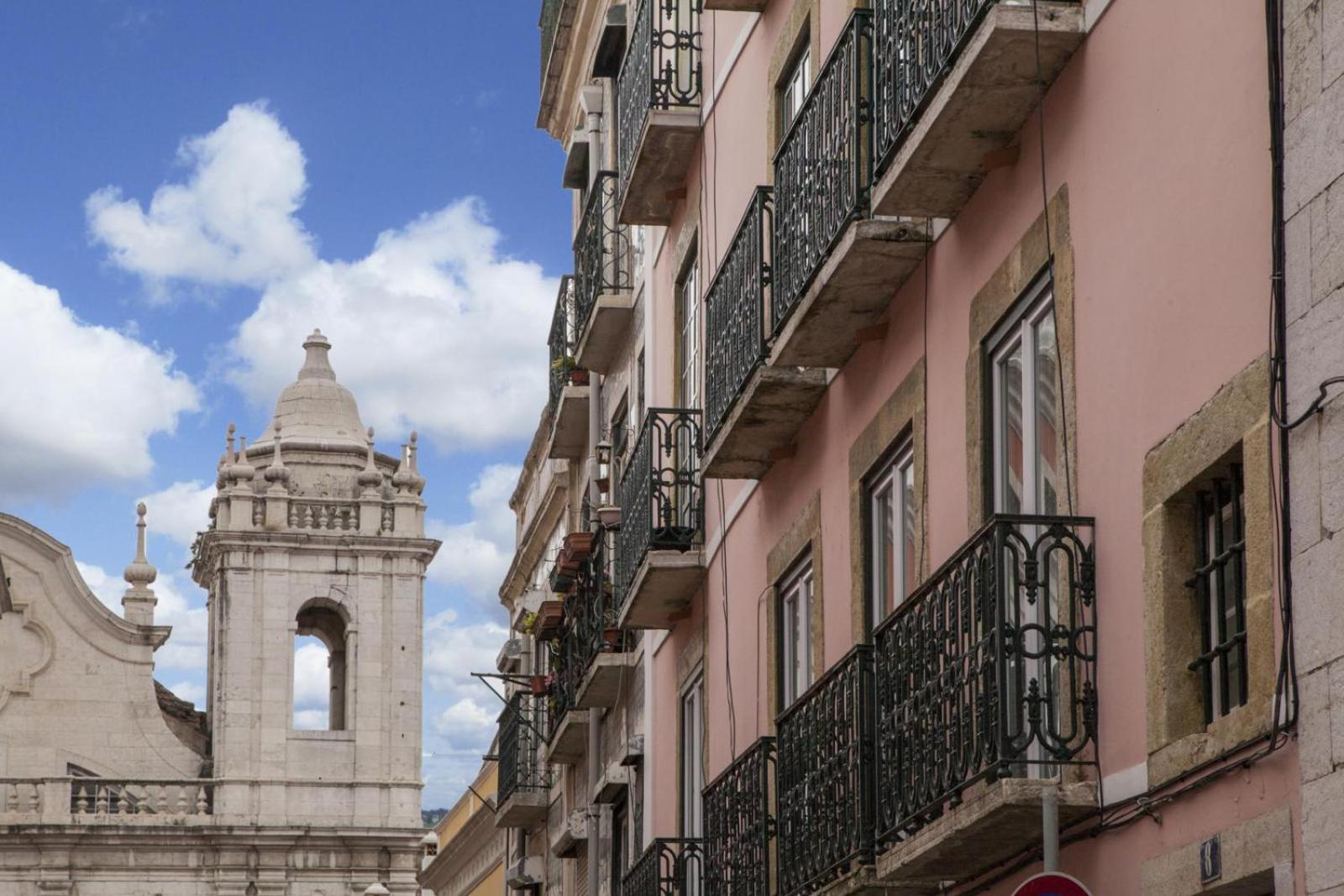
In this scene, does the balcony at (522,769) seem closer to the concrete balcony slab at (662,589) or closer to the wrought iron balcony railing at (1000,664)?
the concrete balcony slab at (662,589)

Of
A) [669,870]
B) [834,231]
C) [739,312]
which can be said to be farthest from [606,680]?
[834,231]

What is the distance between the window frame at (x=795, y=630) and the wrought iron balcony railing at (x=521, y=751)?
1214 centimetres

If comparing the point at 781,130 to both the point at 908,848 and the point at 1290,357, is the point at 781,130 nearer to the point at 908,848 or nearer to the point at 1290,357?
the point at 908,848

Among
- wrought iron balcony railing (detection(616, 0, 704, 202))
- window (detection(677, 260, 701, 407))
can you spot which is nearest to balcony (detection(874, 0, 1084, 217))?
wrought iron balcony railing (detection(616, 0, 704, 202))

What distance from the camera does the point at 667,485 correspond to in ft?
49.7

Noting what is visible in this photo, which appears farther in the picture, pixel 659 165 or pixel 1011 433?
pixel 659 165

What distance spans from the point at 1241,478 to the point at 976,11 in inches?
72.9

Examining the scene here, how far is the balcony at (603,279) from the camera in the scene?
19.2 metres

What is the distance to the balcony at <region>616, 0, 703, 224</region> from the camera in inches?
605

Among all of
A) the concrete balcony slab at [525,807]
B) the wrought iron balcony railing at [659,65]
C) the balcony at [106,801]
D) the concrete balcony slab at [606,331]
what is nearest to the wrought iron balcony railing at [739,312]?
the wrought iron balcony railing at [659,65]

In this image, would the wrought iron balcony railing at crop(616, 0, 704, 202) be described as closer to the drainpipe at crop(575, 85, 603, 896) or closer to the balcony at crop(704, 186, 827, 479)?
the balcony at crop(704, 186, 827, 479)

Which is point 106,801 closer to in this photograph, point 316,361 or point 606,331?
point 316,361

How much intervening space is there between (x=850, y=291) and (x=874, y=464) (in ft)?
3.12

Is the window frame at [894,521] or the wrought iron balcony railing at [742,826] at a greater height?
the window frame at [894,521]
